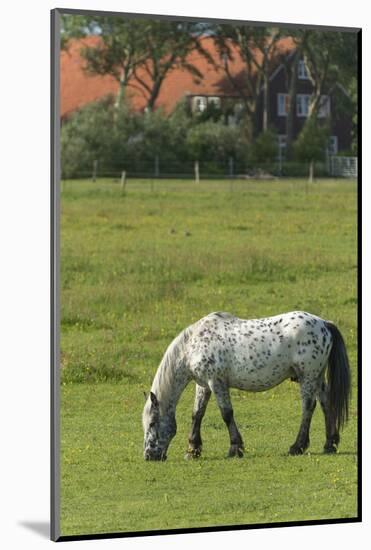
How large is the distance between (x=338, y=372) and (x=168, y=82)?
294 cm

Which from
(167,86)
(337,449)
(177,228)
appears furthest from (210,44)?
(337,449)

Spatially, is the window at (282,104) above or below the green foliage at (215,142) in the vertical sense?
above

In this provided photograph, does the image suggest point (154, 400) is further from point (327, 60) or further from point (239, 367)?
point (327, 60)

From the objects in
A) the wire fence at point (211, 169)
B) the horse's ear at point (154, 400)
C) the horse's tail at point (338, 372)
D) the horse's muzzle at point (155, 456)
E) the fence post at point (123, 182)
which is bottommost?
the horse's muzzle at point (155, 456)

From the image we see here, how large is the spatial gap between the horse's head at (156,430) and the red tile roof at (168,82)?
2399 millimetres

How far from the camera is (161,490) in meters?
11.3

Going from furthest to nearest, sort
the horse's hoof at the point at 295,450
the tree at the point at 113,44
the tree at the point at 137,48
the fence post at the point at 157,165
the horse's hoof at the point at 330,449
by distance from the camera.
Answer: the fence post at the point at 157,165, the horse's hoof at the point at 330,449, the horse's hoof at the point at 295,450, the tree at the point at 137,48, the tree at the point at 113,44

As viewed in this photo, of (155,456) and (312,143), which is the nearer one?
(155,456)

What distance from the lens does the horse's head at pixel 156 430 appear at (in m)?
11.7

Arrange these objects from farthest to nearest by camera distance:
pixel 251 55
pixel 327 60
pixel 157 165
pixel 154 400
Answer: pixel 157 165 → pixel 251 55 → pixel 327 60 → pixel 154 400

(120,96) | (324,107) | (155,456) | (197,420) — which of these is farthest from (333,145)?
(155,456)

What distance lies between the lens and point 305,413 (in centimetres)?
1200

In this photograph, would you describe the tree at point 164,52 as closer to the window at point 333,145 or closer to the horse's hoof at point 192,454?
the window at point 333,145

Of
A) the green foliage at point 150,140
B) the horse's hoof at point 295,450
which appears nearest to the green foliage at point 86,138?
the green foliage at point 150,140
